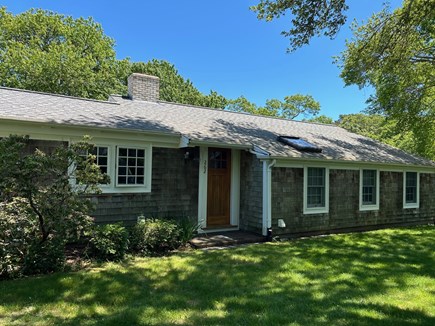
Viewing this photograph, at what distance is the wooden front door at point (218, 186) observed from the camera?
9117 mm

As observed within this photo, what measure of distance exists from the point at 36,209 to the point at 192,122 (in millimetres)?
5737

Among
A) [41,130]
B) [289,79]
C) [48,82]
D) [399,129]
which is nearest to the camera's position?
[41,130]

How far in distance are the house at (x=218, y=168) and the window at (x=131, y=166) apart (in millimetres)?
24

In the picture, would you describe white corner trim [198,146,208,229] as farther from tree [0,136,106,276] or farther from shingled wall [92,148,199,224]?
tree [0,136,106,276]

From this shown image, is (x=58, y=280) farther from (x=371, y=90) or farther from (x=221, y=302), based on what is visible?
(x=371, y=90)

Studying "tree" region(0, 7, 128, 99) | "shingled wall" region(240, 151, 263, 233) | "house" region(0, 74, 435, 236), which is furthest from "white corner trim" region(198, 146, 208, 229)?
"tree" region(0, 7, 128, 99)

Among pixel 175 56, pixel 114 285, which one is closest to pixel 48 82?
pixel 175 56

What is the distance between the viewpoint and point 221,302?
4.25 meters

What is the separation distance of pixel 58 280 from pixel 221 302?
251 cm

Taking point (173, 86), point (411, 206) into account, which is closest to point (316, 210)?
point (411, 206)

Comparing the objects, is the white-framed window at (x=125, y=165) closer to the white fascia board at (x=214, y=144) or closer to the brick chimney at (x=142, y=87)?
the white fascia board at (x=214, y=144)

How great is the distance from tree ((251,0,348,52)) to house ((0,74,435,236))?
10.1 feet

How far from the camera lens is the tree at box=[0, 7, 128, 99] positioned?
21938 mm

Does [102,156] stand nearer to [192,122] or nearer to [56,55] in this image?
[192,122]
